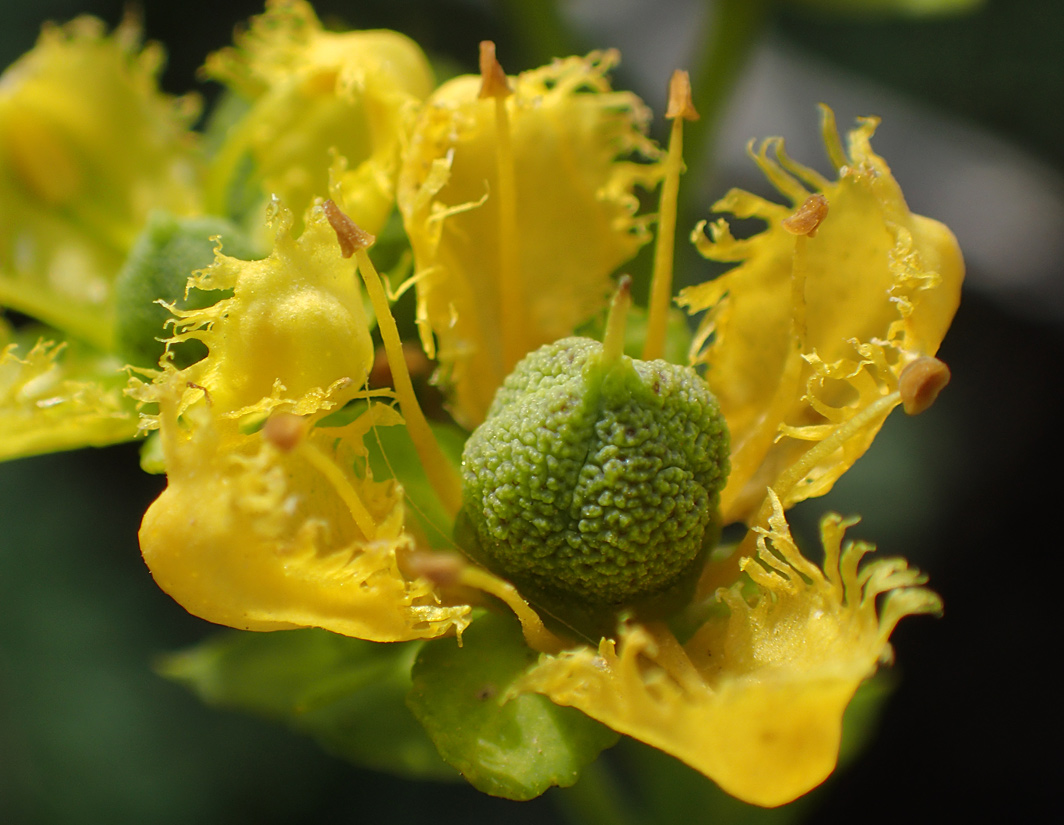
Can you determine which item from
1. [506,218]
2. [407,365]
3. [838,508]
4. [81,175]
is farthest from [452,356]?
[838,508]

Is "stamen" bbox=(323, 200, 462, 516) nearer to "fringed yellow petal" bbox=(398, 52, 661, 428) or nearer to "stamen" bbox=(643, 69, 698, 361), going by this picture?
"fringed yellow petal" bbox=(398, 52, 661, 428)

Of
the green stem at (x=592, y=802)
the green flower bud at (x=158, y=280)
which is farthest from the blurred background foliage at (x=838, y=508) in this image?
the green flower bud at (x=158, y=280)

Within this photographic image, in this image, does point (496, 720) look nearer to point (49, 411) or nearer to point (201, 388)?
point (201, 388)

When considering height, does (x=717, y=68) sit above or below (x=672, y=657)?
above

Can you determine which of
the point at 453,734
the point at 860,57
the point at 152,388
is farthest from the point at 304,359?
the point at 860,57

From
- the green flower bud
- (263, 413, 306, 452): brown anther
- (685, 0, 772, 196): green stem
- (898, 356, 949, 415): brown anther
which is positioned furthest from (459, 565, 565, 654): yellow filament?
(685, 0, 772, 196): green stem
